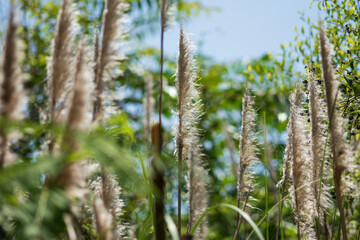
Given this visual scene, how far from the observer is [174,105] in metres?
2.42

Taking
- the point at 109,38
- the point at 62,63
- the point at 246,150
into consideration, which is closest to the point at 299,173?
the point at 246,150

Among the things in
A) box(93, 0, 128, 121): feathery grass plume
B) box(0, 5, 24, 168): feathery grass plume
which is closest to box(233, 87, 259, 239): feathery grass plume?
box(93, 0, 128, 121): feathery grass plume

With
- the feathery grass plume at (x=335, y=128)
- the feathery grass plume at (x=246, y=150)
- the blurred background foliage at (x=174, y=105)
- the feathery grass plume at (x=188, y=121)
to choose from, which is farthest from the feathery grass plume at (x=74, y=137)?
the feathery grass plume at (x=246, y=150)

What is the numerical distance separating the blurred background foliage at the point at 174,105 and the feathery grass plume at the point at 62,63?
130mm

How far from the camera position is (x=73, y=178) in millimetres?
845

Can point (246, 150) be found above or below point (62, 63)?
below

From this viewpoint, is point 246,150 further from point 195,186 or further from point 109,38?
point 109,38

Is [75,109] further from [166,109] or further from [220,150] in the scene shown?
[220,150]

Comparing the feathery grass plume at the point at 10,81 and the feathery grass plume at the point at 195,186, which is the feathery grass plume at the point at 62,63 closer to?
the feathery grass plume at the point at 10,81

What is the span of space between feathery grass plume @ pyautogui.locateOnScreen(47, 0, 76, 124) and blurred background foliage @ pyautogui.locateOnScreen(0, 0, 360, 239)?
0.43 feet

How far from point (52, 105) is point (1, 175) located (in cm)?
40

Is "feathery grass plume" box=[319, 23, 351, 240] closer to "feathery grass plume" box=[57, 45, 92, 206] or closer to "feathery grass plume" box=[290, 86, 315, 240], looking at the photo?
"feathery grass plume" box=[290, 86, 315, 240]

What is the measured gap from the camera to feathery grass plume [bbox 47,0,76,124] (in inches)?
43.6

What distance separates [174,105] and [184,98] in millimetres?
725
